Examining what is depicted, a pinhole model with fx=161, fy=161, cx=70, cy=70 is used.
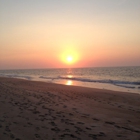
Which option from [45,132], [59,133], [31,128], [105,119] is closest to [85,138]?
[59,133]

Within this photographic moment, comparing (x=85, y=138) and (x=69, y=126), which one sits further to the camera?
(x=69, y=126)

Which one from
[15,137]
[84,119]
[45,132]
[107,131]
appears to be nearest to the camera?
[15,137]

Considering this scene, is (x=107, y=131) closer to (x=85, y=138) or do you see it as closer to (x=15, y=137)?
(x=85, y=138)

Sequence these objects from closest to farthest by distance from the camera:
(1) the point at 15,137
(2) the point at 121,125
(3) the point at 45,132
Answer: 1. (1) the point at 15,137
2. (3) the point at 45,132
3. (2) the point at 121,125

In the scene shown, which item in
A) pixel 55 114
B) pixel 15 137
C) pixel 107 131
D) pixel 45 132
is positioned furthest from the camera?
pixel 55 114

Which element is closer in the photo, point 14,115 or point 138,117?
point 14,115

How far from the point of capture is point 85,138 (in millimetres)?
5137

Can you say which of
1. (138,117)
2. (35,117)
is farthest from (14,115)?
(138,117)

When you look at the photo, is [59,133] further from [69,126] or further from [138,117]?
[138,117]

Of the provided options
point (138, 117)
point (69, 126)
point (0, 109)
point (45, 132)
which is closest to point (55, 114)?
point (69, 126)

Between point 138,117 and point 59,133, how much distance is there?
4632 mm

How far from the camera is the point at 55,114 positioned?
24.8ft

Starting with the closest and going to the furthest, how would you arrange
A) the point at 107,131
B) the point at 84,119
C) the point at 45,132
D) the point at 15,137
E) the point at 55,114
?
the point at 15,137 < the point at 45,132 < the point at 107,131 < the point at 84,119 < the point at 55,114

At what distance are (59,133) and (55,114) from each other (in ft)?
7.22
